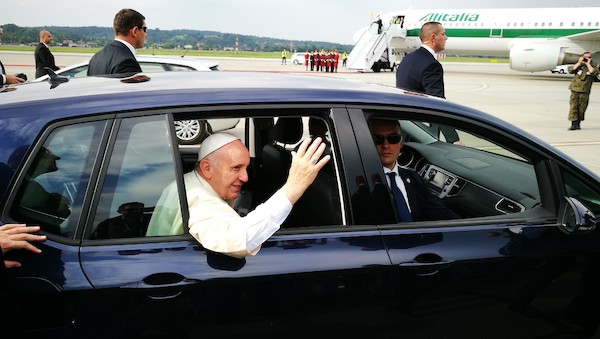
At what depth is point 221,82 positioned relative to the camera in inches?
94.5

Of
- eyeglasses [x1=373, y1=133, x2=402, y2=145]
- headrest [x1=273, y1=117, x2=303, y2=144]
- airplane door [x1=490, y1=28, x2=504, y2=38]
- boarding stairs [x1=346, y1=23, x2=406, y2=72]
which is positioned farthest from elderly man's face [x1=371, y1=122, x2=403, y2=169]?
boarding stairs [x1=346, y1=23, x2=406, y2=72]

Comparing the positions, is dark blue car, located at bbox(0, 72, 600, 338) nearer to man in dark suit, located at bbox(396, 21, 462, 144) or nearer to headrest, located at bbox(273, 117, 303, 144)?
headrest, located at bbox(273, 117, 303, 144)

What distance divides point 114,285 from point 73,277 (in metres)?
0.13

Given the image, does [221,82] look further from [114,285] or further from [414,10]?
[414,10]

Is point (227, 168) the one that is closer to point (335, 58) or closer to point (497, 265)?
point (497, 265)

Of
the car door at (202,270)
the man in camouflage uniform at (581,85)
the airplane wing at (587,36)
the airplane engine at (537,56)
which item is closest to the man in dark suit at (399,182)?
the car door at (202,270)

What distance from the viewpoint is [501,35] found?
2964cm

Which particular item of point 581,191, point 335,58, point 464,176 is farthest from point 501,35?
point 581,191

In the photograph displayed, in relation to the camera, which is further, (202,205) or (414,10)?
(414,10)

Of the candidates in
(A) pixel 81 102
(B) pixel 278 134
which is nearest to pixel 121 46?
(B) pixel 278 134

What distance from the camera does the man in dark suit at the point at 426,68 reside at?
5.73m

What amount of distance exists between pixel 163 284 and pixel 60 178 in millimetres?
512

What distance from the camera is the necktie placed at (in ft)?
8.07

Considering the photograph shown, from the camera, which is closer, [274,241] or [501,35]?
[274,241]
